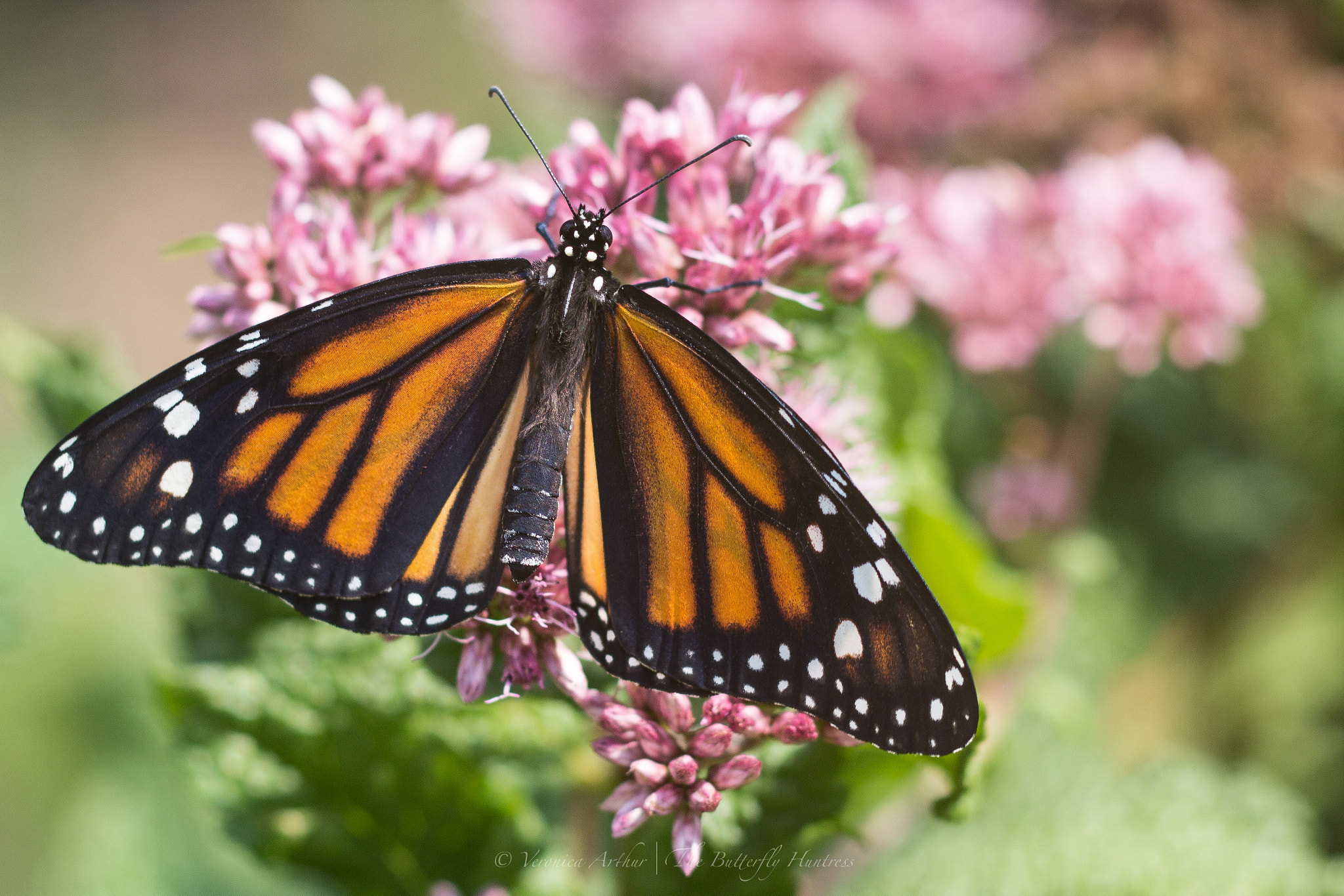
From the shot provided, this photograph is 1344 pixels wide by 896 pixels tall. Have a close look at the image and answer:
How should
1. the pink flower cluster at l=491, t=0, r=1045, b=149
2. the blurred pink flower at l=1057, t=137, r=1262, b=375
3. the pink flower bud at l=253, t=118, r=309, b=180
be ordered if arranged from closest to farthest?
the pink flower bud at l=253, t=118, r=309, b=180 → the blurred pink flower at l=1057, t=137, r=1262, b=375 → the pink flower cluster at l=491, t=0, r=1045, b=149

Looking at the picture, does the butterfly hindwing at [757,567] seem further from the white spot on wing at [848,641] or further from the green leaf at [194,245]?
the green leaf at [194,245]

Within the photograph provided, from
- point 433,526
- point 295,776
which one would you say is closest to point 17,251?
point 295,776

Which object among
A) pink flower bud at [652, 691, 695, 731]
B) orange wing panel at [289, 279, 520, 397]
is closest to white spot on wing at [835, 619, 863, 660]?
pink flower bud at [652, 691, 695, 731]

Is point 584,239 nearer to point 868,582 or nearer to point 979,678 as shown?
point 868,582

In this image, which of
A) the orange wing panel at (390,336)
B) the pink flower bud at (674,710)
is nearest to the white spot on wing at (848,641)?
the pink flower bud at (674,710)

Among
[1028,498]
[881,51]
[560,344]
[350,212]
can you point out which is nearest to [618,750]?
[560,344]

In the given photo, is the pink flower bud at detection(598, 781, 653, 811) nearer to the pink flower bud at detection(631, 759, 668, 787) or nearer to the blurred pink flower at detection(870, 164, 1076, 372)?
the pink flower bud at detection(631, 759, 668, 787)
